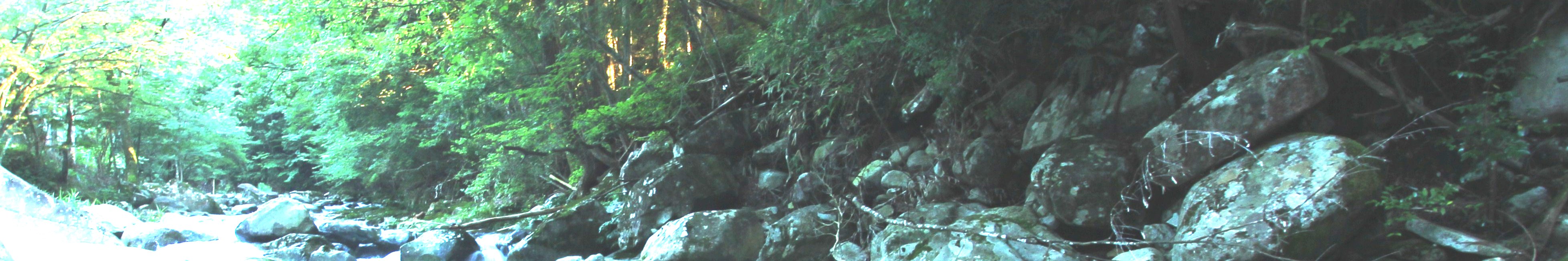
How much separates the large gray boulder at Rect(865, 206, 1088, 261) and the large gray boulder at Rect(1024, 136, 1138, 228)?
148mm

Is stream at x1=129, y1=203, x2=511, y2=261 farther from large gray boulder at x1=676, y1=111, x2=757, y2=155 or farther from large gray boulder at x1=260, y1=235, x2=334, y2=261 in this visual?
large gray boulder at x1=676, y1=111, x2=757, y2=155

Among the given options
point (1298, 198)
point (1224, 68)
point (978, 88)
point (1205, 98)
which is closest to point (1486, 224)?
point (1298, 198)

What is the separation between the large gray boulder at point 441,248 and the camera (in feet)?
24.8

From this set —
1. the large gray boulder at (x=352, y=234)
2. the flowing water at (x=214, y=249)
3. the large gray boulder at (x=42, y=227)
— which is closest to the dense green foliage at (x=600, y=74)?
the large gray boulder at (x=352, y=234)

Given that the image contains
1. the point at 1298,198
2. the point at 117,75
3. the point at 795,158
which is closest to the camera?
the point at 1298,198

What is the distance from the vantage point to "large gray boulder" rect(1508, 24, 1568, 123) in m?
3.49

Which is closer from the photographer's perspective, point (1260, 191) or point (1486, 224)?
point (1486, 224)

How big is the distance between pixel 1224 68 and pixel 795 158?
3.50m

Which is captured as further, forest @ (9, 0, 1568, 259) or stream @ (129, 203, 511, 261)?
stream @ (129, 203, 511, 261)

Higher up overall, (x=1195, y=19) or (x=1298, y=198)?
(x=1195, y=19)

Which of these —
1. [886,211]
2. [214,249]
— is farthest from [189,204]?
[886,211]

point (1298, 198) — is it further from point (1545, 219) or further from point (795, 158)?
point (795, 158)

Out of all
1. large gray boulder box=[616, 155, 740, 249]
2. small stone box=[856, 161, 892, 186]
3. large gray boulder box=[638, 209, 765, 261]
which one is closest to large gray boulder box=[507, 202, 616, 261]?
large gray boulder box=[616, 155, 740, 249]

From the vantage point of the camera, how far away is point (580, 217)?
7891mm
